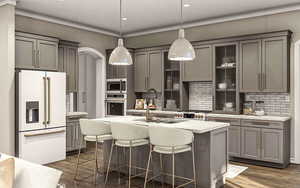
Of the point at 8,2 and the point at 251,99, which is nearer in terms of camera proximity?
the point at 8,2

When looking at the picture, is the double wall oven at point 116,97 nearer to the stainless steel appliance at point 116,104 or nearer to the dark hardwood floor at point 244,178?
the stainless steel appliance at point 116,104

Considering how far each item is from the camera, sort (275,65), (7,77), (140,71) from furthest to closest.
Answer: (140,71)
(275,65)
(7,77)

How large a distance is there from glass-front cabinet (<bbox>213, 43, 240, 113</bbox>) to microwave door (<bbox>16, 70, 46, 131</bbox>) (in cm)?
363

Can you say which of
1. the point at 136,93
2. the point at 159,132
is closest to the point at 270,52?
the point at 159,132

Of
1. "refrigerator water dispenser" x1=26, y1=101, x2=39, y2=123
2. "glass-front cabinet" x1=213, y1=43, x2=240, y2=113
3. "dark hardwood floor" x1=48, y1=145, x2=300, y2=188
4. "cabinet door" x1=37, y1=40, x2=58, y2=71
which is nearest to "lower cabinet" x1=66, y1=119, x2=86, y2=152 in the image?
"dark hardwood floor" x1=48, y1=145, x2=300, y2=188

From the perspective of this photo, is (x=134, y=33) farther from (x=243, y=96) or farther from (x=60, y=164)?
(x=60, y=164)

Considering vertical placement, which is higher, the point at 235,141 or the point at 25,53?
the point at 25,53

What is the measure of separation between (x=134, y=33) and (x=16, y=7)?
327cm

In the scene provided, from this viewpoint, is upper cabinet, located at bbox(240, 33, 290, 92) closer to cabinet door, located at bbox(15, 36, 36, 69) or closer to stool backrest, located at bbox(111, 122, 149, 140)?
stool backrest, located at bbox(111, 122, 149, 140)

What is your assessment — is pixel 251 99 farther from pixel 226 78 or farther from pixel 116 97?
pixel 116 97

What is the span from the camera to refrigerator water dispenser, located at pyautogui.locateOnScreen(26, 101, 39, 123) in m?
5.02

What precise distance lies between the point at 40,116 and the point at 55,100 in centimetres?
45

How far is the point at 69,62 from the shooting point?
6293 mm

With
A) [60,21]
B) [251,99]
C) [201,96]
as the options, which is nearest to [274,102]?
[251,99]
